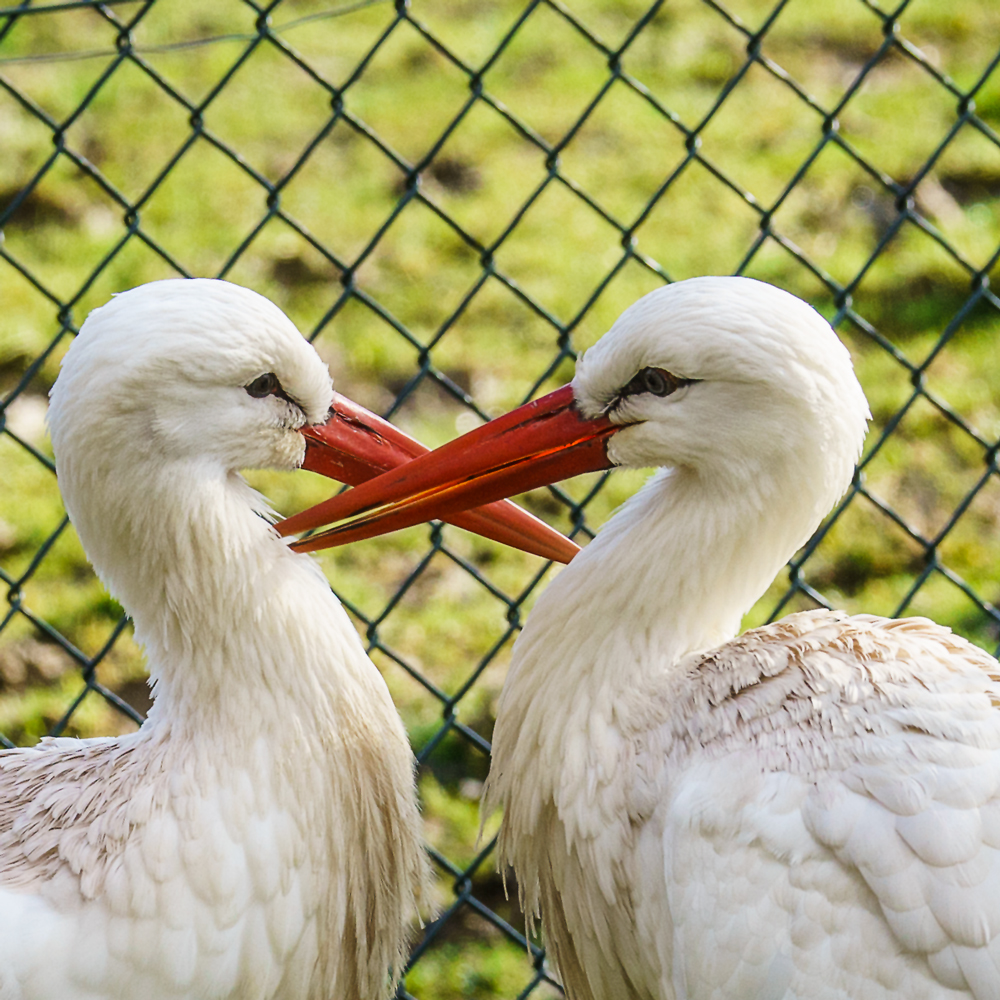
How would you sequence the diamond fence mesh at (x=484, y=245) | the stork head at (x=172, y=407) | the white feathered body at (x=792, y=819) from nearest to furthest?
the white feathered body at (x=792, y=819)
the stork head at (x=172, y=407)
the diamond fence mesh at (x=484, y=245)

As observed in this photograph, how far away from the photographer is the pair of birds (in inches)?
71.8

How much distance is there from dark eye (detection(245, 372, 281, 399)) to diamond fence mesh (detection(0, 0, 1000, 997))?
2.42 ft

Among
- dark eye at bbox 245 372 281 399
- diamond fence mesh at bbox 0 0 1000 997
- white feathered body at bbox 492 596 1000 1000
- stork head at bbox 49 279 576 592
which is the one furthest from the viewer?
diamond fence mesh at bbox 0 0 1000 997

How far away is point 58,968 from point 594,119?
3742 mm

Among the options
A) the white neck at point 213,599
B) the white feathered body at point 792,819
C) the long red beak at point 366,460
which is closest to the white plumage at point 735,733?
the white feathered body at point 792,819

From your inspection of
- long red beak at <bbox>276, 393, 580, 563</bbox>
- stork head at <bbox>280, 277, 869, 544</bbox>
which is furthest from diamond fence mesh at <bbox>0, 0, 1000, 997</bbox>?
stork head at <bbox>280, 277, 869, 544</bbox>

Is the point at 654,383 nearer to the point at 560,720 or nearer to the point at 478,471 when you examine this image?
the point at 478,471

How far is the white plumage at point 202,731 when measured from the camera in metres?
1.88

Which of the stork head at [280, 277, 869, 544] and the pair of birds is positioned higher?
the stork head at [280, 277, 869, 544]

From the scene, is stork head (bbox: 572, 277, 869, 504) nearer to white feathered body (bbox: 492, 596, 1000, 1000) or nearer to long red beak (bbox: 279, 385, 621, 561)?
long red beak (bbox: 279, 385, 621, 561)

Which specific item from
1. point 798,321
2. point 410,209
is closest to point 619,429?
point 798,321

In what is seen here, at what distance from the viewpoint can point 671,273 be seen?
426 cm

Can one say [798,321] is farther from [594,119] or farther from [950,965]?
[594,119]

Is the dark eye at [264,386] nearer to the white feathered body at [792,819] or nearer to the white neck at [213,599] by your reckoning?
the white neck at [213,599]
